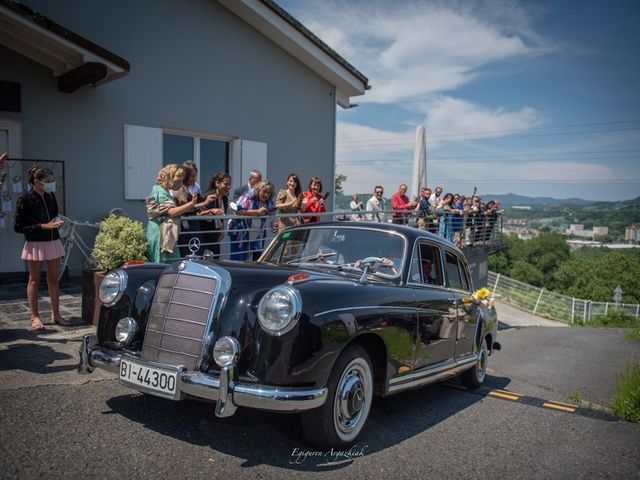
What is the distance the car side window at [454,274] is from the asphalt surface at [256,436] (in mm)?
1172

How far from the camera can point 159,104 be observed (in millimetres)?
9789

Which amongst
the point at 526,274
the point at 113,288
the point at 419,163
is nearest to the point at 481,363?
the point at 113,288

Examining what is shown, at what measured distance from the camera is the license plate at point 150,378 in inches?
127

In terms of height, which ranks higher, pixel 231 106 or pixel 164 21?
pixel 164 21

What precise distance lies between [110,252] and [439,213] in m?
10.4

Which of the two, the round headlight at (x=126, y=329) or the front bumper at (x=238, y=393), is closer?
the front bumper at (x=238, y=393)

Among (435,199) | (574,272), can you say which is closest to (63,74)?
(435,199)

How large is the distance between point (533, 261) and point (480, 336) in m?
97.9

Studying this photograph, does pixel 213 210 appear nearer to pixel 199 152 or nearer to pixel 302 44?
pixel 199 152

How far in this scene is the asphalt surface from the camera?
320 centimetres

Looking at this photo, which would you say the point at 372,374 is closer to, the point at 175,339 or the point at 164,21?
the point at 175,339

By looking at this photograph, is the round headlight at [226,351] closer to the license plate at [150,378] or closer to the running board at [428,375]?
the license plate at [150,378]

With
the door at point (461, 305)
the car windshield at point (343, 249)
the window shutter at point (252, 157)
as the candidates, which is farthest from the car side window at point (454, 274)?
the window shutter at point (252, 157)

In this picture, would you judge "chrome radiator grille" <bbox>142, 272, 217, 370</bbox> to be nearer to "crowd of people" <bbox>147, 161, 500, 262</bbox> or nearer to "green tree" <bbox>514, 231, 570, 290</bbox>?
"crowd of people" <bbox>147, 161, 500, 262</bbox>
